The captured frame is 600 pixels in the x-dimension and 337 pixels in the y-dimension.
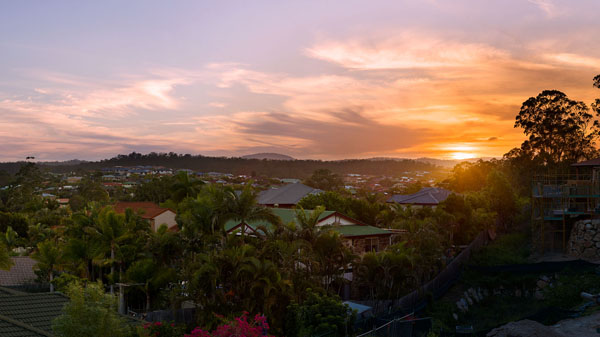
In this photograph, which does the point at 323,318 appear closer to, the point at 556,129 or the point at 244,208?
the point at 244,208

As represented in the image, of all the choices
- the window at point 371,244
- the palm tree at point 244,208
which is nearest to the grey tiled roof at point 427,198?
the window at point 371,244

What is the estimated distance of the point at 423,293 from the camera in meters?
25.5

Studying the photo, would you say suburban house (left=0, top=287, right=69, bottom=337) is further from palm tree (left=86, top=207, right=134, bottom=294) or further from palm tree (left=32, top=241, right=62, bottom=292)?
palm tree (left=32, top=241, right=62, bottom=292)

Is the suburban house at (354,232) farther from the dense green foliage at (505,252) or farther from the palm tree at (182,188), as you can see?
the dense green foliage at (505,252)

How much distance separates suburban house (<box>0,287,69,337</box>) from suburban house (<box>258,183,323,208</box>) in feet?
132

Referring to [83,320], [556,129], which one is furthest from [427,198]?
[83,320]

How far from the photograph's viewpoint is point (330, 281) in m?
25.4

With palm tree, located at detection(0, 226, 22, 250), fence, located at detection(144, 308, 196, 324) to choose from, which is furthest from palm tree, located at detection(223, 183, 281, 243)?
palm tree, located at detection(0, 226, 22, 250)

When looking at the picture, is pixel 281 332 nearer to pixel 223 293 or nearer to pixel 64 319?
pixel 223 293

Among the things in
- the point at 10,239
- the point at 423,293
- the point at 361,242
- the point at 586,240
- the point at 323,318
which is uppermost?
the point at 586,240

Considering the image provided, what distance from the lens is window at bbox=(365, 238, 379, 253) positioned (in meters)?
32.1

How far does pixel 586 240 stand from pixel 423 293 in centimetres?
1103

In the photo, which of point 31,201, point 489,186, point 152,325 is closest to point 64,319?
point 152,325

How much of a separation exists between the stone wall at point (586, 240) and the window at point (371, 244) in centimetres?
1154
